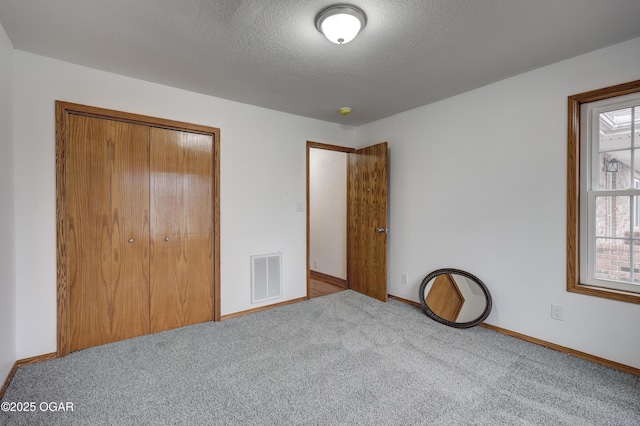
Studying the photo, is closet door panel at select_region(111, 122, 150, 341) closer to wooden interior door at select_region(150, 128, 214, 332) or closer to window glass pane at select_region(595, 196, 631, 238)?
wooden interior door at select_region(150, 128, 214, 332)

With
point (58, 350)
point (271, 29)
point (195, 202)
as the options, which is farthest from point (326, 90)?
point (58, 350)

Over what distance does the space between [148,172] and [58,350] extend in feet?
5.28

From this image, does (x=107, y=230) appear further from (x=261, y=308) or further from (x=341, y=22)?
(x=341, y=22)

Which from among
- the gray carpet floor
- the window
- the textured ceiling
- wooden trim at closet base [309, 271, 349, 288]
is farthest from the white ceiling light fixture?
wooden trim at closet base [309, 271, 349, 288]

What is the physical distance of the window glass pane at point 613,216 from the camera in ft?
7.07

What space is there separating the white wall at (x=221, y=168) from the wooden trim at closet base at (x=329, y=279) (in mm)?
889

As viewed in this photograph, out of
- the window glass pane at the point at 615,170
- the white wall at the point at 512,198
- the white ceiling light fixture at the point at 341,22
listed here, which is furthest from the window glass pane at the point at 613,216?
the white ceiling light fixture at the point at 341,22

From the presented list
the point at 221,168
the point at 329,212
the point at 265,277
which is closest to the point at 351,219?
the point at 329,212

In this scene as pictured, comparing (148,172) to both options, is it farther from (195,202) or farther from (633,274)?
(633,274)

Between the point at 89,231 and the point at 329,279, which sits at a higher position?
the point at 89,231

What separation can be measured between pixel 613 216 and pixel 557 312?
2.86 feet

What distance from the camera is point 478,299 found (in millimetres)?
2836

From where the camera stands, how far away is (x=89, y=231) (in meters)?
2.43

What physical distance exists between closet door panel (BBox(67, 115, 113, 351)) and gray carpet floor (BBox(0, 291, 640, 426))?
0.74 feet
